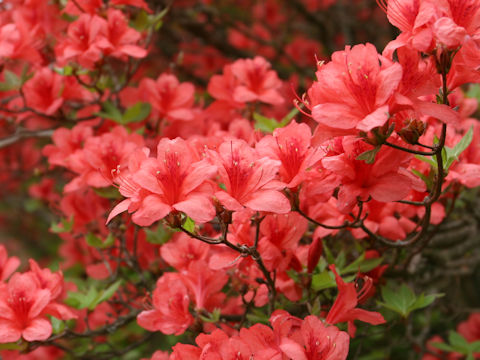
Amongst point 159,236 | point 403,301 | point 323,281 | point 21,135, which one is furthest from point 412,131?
point 21,135

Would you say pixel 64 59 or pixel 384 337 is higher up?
pixel 64 59

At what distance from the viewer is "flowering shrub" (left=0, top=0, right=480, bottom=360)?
1.19 m

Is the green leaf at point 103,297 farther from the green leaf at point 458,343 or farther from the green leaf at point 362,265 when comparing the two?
the green leaf at point 458,343

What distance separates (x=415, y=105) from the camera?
1.16 metres

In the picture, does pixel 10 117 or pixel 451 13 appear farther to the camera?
pixel 10 117

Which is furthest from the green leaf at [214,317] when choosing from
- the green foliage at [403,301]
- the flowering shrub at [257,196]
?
the green foliage at [403,301]

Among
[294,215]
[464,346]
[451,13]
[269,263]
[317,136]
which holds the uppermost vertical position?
[451,13]

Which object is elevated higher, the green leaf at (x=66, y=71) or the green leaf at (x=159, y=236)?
the green leaf at (x=66, y=71)

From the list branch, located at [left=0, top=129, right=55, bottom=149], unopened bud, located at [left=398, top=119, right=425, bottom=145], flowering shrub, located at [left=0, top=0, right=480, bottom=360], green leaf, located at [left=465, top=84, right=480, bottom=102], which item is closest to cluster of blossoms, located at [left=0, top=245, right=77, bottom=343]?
flowering shrub, located at [left=0, top=0, right=480, bottom=360]

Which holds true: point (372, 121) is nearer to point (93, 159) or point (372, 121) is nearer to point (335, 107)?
point (335, 107)

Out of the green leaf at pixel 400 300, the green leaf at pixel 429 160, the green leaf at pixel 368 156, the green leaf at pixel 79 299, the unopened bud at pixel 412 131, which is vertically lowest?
the green leaf at pixel 79 299

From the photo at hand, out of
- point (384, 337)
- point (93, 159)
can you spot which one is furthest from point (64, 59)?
point (384, 337)

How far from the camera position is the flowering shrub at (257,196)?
1187 millimetres

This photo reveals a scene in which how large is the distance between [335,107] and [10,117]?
1.66m
